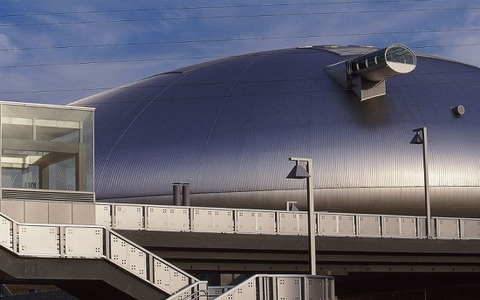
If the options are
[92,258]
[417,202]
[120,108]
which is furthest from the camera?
[120,108]

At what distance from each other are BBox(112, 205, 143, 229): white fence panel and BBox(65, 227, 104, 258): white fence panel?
7.69 meters

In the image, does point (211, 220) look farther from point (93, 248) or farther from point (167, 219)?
point (93, 248)

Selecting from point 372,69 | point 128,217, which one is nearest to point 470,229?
point 128,217

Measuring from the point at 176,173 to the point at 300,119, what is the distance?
8722 mm

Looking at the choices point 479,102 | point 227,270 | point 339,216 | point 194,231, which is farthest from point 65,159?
point 479,102

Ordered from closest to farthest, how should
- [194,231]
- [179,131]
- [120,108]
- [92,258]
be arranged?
[92,258] → [194,231] → [179,131] → [120,108]

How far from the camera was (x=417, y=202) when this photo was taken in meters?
62.6

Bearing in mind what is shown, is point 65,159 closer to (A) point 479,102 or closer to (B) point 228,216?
(B) point 228,216

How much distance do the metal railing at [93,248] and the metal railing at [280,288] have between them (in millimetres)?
1245

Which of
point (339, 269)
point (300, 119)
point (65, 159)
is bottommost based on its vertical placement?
point (339, 269)

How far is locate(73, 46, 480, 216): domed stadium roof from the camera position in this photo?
62.5 meters

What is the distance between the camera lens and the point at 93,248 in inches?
1158

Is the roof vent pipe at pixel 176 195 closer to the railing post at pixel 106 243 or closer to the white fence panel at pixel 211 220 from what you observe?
the white fence panel at pixel 211 220

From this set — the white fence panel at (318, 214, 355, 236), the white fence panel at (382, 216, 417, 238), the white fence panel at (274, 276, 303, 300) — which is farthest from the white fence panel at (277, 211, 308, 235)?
the white fence panel at (274, 276, 303, 300)
